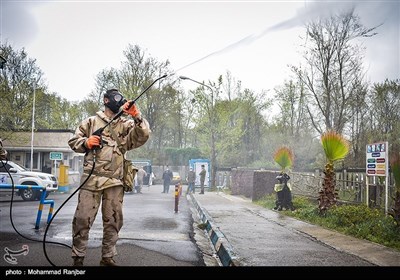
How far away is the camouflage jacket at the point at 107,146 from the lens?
149 inches

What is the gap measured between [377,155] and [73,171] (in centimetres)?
1584

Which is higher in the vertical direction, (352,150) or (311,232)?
(352,150)

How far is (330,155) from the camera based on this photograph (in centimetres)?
826

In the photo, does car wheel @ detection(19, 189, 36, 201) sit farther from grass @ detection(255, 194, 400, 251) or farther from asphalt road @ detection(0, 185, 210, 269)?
grass @ detection(255, 194, 400, 251)

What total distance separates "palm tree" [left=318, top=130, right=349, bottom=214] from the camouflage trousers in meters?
5.57

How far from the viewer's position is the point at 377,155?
801 cm

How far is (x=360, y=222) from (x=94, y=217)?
218 inches

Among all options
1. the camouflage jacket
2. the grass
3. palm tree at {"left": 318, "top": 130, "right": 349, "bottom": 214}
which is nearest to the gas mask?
the camouflage jacket

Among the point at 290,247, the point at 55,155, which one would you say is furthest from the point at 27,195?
the point at 290,247

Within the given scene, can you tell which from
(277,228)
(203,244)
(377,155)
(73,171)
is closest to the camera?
(203,244)

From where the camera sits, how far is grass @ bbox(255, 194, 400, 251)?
6.13 metres

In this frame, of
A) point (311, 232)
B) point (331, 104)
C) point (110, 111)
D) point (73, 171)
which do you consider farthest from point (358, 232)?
point (73, 171)

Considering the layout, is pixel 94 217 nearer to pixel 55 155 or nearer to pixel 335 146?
pixel 335 146
